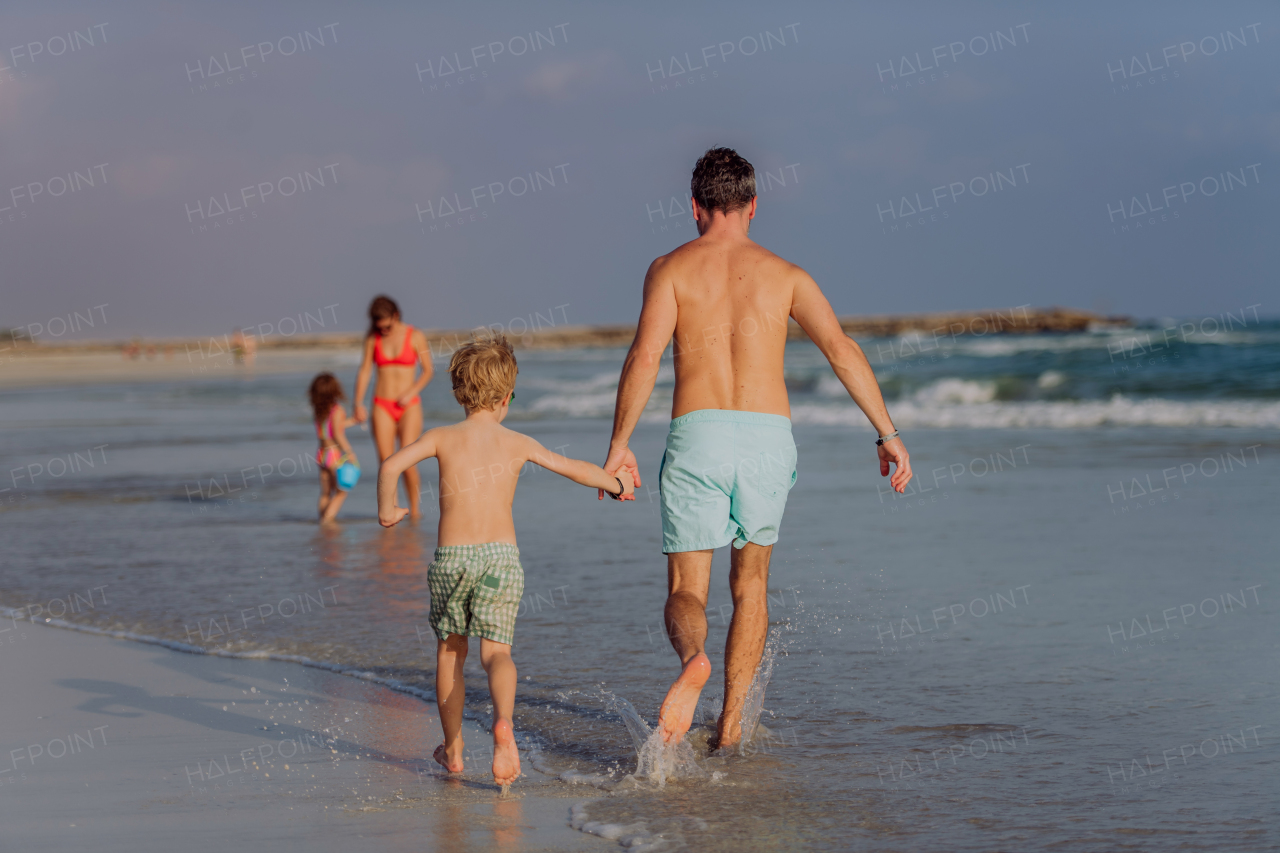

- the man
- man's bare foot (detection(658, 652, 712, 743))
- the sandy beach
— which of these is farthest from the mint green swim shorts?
the sandy beach

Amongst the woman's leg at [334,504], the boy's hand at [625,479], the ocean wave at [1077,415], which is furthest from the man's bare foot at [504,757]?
the ocean wave at [1077,415]

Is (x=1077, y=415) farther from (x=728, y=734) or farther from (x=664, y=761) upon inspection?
(x=664, y=761)

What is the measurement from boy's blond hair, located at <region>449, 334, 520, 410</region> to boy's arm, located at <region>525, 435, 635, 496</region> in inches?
7.3

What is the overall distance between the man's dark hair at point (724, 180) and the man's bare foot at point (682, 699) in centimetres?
148

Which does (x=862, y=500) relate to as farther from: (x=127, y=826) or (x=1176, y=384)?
(x=1176, y=384)

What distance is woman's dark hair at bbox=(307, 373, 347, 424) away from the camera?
31.6 feet

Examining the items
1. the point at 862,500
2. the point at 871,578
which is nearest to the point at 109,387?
the point at 862,500

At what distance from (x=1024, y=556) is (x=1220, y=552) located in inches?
42.2

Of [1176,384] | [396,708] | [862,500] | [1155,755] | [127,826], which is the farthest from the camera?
[1176,384]

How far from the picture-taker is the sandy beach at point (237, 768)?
123 inches

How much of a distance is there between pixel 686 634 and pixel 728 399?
753 millimetres

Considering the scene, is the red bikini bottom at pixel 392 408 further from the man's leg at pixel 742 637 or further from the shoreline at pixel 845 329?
the shoreline at pixel 845 329

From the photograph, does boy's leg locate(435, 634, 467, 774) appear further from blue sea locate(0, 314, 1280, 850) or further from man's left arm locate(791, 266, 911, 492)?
man's left arm locate(791, 266, 911, 492)

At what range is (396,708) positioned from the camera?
4.35 metres
